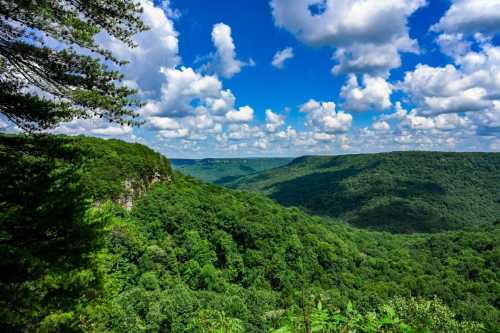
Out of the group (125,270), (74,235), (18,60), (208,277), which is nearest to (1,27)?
(18,60)

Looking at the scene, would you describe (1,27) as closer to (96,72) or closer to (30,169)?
(96,72)

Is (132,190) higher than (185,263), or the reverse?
(132,190)

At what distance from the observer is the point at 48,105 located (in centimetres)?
1034

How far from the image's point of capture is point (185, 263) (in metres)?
51.9

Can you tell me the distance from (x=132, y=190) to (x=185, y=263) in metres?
15.8

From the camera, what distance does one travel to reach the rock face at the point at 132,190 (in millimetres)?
53406

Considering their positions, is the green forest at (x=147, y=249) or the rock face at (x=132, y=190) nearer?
the green forest at (x=147, y=249)

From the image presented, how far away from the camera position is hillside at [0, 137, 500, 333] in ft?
30.1

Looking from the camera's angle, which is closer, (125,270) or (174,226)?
(125,270)

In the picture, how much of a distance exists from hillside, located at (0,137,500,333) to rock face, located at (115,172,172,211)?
886 mm

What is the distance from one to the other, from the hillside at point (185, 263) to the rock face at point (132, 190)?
0.89 m

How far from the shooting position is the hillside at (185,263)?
9180 millimetres

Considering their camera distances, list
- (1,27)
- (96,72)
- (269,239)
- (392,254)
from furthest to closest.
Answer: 1. (392,254)
2. (269,239)
3. (96,72)
4. (1,27)

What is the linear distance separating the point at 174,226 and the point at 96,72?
5075cm
